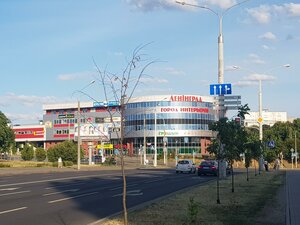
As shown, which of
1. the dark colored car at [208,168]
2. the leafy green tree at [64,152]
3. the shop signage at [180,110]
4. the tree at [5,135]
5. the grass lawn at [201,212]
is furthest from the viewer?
the shop signage at [180,110]

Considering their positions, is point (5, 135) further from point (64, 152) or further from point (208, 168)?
point (208, 168)

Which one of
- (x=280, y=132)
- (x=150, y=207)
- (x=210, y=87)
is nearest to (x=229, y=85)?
(x=210, y=87)

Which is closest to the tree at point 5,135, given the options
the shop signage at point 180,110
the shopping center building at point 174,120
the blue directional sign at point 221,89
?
the shopping center building at point 174,120

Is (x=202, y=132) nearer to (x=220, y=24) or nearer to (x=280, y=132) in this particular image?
(x=280, y=132)

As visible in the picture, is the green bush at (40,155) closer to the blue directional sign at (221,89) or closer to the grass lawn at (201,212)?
the blue directional sign at (221,89)

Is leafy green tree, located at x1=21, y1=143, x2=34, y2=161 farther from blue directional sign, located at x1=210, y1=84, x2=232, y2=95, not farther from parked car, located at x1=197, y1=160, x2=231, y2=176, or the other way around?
blue directional sign, located at x1=210, y1=84, x2=232, y2=95

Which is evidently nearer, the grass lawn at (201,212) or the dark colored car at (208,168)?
the grass lawn at (201,212)

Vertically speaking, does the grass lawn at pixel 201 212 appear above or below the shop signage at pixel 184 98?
below

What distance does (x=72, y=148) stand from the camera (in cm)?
6662

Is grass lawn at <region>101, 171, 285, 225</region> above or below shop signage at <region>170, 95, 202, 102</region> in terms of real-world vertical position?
below

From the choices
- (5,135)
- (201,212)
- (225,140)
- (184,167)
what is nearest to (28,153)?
(5,135)

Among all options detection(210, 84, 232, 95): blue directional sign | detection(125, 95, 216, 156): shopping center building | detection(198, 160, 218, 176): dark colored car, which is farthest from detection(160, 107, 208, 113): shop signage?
detection(210, 84, 232, 95): blue directional sign

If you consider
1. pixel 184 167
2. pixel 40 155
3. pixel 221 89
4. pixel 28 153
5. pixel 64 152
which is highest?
pixel 221 89

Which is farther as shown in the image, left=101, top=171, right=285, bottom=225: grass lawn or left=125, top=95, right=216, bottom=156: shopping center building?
left=125, top=95, right=216, bottom=156: shopping center building
